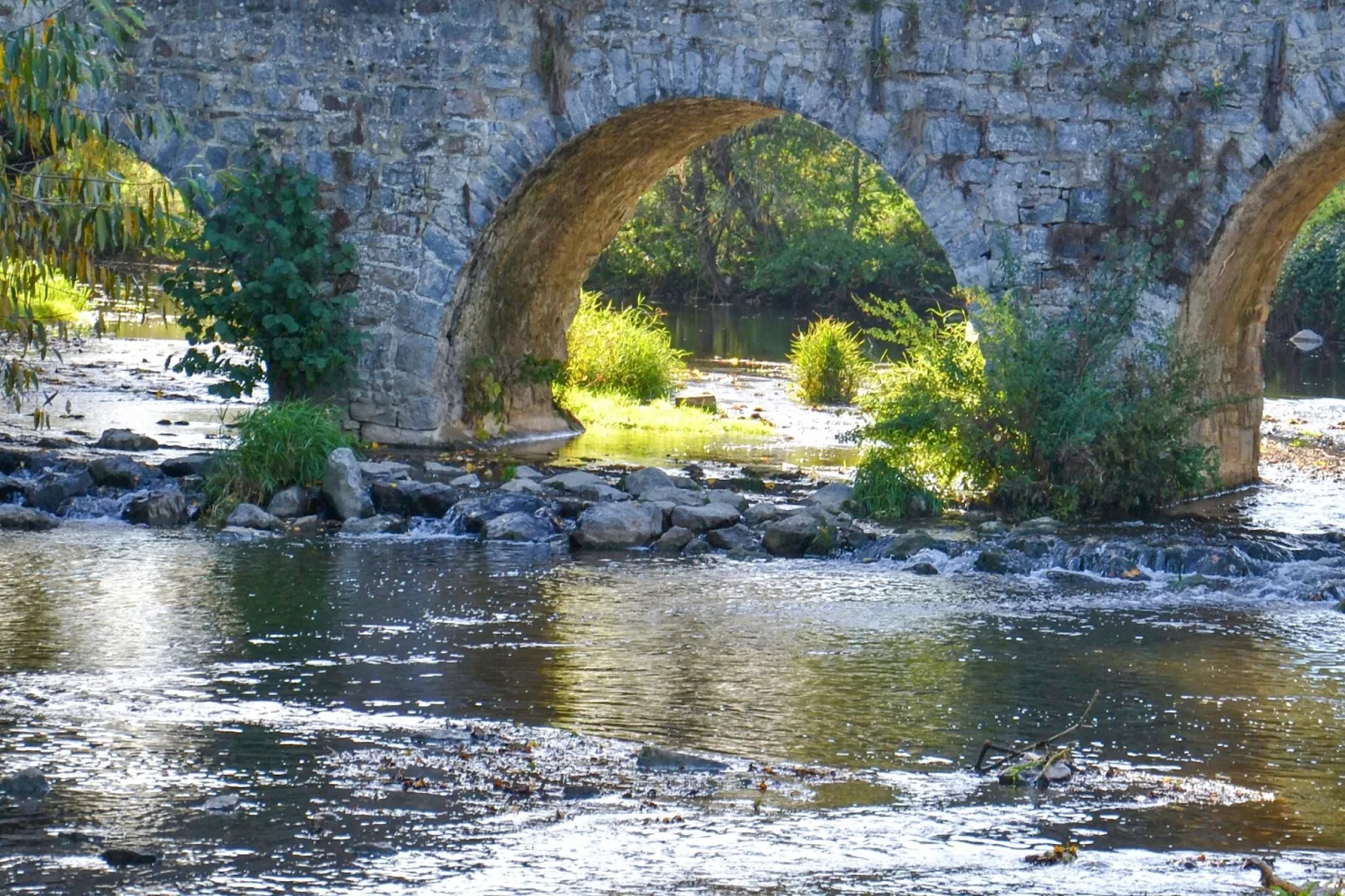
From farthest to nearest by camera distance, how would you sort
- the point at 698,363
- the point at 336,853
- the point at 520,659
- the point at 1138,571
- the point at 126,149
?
1. the point at 698,363
2. the point at 126,149
3. the point at 1138,571
4. the point at 520,659
5. the point at 336,853

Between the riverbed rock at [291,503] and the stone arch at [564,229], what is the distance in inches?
83.7

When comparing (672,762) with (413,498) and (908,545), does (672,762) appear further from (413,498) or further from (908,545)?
(413,498)

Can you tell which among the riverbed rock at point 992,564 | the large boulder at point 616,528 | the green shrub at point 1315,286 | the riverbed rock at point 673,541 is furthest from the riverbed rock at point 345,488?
the green shrub at point 1315,286

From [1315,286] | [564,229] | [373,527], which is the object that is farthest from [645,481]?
[1315,286]

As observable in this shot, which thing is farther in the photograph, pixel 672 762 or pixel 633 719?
pixel 633 719

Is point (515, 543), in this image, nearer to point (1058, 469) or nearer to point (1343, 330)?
point (1058, 469)

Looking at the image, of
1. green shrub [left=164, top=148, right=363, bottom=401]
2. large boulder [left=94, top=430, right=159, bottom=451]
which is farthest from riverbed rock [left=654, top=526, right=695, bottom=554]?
large boulder [left=94, top=430, right=159, bottom=451]

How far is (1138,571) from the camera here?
932 cm

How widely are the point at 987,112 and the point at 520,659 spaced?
5199mm

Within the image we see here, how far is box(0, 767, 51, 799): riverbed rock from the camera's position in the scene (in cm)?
522

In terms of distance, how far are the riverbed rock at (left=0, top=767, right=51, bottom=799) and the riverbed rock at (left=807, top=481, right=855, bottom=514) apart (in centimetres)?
593

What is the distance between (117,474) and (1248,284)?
7196 mm

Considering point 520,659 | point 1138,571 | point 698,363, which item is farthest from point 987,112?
point 698,363

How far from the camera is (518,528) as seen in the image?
1006 cm
